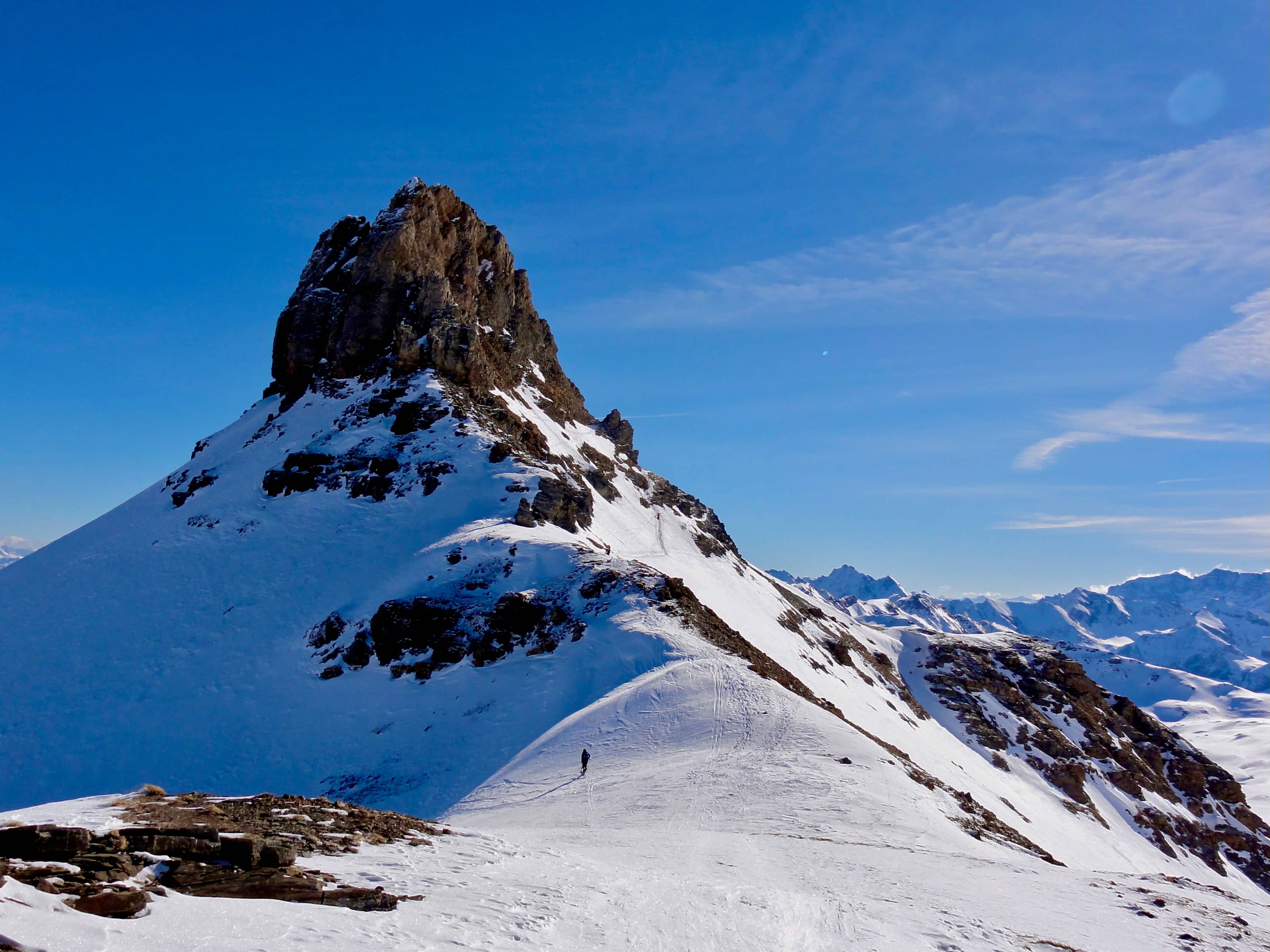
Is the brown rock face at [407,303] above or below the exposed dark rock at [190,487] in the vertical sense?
above

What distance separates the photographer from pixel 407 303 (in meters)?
69.2

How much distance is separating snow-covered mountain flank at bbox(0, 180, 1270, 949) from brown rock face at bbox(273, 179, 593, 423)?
38cm

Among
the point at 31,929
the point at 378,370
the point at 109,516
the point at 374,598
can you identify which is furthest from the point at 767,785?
the point at 109,516

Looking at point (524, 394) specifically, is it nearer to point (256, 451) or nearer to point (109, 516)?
point (256, 451)

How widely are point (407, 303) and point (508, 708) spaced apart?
46837 millimetres

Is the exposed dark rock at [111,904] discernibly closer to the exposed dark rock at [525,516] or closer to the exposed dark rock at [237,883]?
the exposed dark rock at [237,883]

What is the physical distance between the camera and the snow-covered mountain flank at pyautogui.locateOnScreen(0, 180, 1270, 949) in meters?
13.9

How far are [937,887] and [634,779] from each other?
12.7m

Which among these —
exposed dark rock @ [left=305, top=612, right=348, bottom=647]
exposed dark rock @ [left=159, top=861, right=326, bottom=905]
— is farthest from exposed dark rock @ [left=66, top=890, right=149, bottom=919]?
exposed dark rock @ [left=305, top=612, right=348, bottom=647]

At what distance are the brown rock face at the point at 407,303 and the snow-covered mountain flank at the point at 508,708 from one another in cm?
38

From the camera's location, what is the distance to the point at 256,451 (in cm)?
6219

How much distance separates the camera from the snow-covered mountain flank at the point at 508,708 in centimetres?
1391

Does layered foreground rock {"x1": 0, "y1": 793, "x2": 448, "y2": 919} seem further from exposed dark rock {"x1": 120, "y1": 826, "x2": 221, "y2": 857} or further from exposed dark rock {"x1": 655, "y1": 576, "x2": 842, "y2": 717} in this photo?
exposed dark rock {"x1": 655, "y1": 576, "x2": 842, "y2": 717}

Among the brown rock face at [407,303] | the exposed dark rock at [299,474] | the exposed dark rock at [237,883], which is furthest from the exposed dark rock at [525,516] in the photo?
the exposed dark rock at [237,883]
